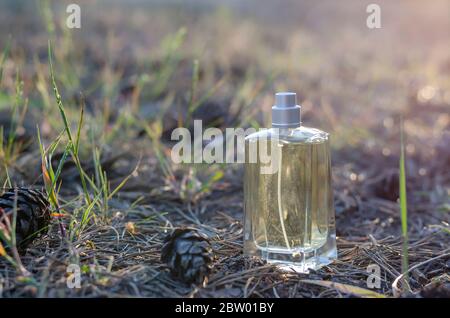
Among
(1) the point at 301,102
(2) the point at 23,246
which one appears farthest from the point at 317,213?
(1) the point at 301,102

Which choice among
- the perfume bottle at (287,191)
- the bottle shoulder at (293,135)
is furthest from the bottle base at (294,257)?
the bottle shoulder at (293,135)

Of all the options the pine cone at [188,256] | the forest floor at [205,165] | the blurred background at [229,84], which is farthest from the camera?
the blurred background at [229,84]

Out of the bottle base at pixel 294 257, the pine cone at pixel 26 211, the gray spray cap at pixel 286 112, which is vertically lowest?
the bottle base at pixel 294 257

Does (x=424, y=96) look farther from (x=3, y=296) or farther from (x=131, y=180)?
(x=3, y=296)

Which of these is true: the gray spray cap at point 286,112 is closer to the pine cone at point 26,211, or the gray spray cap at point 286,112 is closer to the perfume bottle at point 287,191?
the perfume bottle at point 287,191

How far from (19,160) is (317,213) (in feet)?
4.71

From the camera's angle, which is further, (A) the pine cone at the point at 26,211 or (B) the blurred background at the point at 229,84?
(B) the blurred background at the point at 229,84

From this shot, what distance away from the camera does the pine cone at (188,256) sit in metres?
1.62

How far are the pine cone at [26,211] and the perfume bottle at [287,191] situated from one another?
66 centimetres

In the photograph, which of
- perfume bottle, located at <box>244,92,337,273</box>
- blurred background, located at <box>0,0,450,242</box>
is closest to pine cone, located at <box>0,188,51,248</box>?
blurred background, located at <box>0,0,450,242</box>

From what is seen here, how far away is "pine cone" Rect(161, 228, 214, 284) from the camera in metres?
1.62

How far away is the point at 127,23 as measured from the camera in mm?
6750

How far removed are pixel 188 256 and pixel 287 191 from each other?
15.6 inches

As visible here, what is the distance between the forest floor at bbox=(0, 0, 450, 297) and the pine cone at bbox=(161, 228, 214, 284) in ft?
0.13
